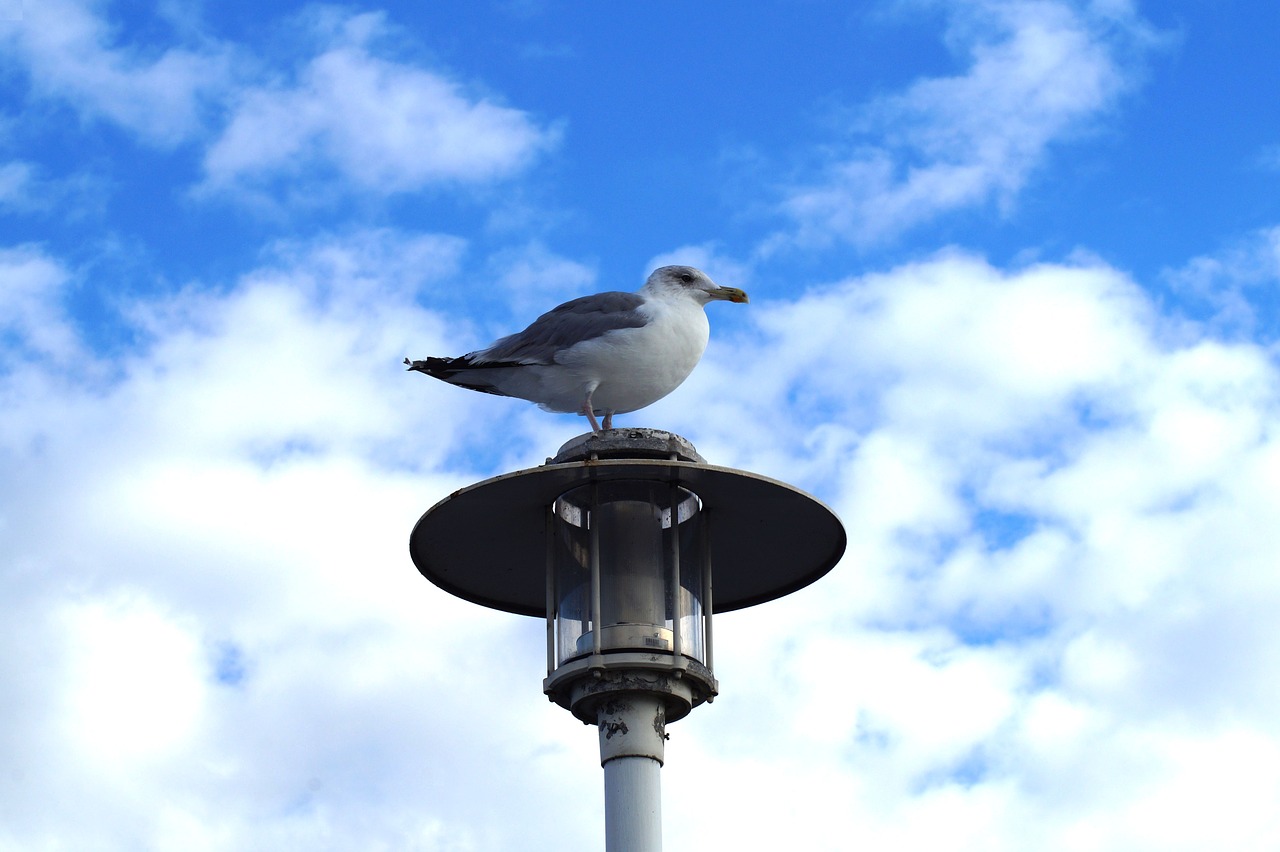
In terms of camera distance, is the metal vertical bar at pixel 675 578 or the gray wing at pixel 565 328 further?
the gray wing at pixel 565 328

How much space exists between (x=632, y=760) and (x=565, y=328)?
10.2 feet

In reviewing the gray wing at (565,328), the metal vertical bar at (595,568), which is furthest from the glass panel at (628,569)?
the gray wing at (565,328)

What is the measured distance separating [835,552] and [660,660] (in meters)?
1.77

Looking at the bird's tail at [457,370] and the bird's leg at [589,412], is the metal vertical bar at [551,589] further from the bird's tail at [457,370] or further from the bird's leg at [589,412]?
the bird's tail at [457,370]

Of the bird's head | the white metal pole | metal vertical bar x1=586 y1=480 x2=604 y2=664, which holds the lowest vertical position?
the white metal pole

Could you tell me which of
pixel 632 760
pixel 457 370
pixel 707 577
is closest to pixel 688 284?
pixel 457 370

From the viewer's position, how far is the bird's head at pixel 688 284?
1109 centimetres

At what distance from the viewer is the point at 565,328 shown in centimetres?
1066

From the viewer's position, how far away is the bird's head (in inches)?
436

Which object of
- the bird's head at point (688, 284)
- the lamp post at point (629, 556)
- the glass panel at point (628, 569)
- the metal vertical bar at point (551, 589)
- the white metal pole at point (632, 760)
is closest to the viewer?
the white metal pole at point (632, 760)

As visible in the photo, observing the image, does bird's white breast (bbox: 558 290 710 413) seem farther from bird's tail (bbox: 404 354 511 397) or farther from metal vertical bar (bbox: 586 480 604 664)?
metal vertical bar (bbox: 586 480 604 664)

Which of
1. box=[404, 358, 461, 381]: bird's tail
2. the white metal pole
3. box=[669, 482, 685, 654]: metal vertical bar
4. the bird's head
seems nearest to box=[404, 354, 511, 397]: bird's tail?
box=[404, 358, 461, 381]: bird's tail

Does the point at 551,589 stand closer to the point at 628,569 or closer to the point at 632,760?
the point at 628,569

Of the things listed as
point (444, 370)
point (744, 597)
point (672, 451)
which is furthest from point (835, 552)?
point (444, 370)
